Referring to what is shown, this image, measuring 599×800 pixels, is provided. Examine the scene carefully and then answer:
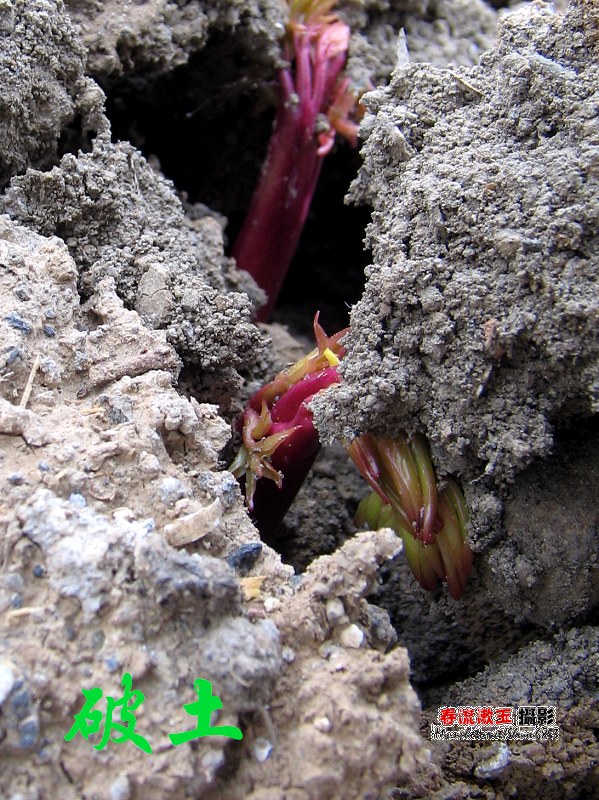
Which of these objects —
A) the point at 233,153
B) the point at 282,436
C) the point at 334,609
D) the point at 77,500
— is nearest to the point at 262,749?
the point at 334,609

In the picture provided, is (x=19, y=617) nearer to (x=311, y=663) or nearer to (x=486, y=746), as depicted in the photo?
(x=311, y=663)

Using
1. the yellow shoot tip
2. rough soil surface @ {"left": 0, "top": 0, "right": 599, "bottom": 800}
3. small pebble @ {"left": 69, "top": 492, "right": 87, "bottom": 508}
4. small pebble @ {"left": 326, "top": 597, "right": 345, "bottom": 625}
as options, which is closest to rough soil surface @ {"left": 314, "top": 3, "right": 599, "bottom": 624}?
rough soil surface @ {"left": 0, "top": 0, "right": 599, "bottom": 800}

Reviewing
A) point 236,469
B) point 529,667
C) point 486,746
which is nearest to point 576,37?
point 236,469

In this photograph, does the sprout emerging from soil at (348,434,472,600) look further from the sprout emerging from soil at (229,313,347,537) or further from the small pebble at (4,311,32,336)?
the small pebble at (4,311,32,336)

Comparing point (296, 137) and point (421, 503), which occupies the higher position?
point (296, 137)

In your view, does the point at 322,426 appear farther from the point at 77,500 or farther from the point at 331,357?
the point at 77,500
